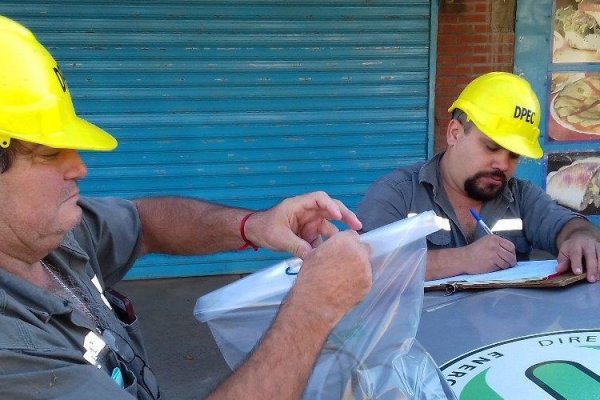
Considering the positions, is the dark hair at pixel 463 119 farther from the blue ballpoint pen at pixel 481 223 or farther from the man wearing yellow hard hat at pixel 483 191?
the blue ballpoint pen at pixel 481 223

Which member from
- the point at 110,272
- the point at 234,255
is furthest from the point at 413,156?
the point at 110,272

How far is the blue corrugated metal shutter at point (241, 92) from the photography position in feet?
17.1

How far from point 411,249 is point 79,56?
432 centimetres

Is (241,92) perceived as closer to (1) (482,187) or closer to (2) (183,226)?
(1) (482,187)

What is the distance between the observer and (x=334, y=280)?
1424 millimetres

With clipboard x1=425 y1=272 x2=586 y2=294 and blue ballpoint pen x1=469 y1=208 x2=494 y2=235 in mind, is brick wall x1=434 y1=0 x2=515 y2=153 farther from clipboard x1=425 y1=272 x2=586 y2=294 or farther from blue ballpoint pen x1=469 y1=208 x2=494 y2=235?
clipboard x1=425 y1=272 x2=586 y2=294

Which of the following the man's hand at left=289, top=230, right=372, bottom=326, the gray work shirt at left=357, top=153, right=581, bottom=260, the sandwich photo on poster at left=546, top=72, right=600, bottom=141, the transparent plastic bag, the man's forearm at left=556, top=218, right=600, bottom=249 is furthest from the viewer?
the sandwich photo on poster at left=546, top=72, right=600, bottom=141

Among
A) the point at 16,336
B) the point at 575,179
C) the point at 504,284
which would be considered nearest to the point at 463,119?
the point at 504,284

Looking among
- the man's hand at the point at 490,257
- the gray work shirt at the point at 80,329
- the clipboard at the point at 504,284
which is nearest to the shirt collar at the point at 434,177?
the man's hand at the point at 490,257

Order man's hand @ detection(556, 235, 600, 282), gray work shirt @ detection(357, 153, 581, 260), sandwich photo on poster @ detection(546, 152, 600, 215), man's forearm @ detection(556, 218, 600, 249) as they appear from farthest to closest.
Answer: sandwich photo on poster @ detection(546, 152, 600, 215), gray work shirt @ detection(357, 153, 581, 260), man's forearm @ detection(556, 218, 600, 249), man's hand @ detection(556, 235, 600, 282)

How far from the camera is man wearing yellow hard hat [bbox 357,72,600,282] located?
274 centimetres

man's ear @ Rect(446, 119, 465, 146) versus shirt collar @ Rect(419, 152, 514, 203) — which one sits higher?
man's ear @ Rect(446, 119, 465, 146)

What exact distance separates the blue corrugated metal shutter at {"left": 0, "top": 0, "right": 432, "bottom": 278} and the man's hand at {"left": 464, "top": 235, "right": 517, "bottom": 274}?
10.7ft

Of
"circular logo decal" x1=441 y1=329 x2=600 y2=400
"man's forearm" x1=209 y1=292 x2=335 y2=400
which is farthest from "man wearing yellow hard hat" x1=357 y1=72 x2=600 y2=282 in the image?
"man's forearm" x1=209 y1=292 x2=335 y2=400
